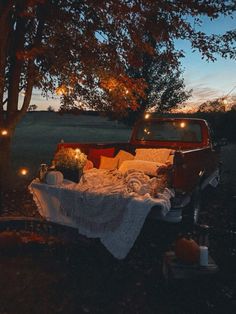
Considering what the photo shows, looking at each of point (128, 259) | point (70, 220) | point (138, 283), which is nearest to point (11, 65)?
point (70, 220)

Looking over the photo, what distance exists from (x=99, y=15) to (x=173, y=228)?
6.38 meters

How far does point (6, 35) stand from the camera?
9484 mm

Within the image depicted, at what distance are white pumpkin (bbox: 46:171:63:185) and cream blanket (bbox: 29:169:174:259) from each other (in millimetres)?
96

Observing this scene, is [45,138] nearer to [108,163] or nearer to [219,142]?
[219,142]

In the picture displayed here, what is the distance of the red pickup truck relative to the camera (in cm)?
594

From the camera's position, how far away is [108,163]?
8391 mm

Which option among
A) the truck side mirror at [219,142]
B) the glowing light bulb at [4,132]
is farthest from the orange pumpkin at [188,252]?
the glowing light bulb at [4,132]

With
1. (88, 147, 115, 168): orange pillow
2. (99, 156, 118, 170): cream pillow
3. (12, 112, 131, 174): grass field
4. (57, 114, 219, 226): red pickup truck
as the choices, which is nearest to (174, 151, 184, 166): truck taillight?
(57, 114, 219, 226): red pickup truck

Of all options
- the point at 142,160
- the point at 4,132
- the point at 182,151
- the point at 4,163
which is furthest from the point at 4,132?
the point at 182,151

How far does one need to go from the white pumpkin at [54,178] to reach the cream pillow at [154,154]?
7.66 feet

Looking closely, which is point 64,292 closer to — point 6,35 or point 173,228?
point 173,228

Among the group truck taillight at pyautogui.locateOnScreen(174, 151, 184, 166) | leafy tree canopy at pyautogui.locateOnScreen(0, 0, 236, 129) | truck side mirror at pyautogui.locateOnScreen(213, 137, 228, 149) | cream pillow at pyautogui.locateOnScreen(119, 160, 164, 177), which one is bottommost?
cream pillow at pyautogui.locateOnScreen(119, 160, 164, 177)

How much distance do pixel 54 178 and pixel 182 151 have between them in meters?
2.18

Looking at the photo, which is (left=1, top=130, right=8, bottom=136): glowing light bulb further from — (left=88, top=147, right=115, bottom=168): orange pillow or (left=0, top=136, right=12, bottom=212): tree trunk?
(left=88, top=147, right=115, bottom=168): orange pillow
